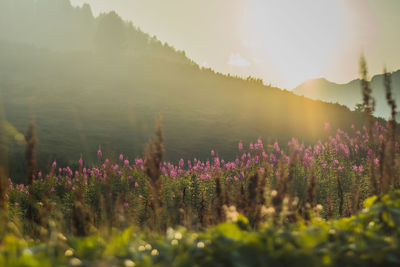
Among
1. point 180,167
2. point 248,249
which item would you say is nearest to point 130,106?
point 180,167

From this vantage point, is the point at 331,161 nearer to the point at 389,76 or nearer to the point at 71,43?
the point at 389,76

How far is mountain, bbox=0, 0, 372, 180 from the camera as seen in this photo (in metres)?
15.7

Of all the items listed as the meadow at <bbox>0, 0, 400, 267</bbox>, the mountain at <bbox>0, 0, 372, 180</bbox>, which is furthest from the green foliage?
the mountain at <bbox>0, 0, 372, 180</bbox>

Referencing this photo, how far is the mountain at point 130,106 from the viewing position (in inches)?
619

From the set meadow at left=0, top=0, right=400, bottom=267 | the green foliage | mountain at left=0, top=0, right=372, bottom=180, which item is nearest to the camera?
the green foliage

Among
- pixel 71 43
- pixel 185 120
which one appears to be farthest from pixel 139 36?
pixel 185 120

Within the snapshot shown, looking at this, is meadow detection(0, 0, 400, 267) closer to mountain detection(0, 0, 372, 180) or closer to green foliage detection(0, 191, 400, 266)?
green foliage detection(0, 191, 400, 266)

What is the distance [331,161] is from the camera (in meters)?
9.60

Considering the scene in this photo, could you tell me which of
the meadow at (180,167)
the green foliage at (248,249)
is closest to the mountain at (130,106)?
the meadow at (180,167)

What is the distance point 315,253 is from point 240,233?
0.47 metres

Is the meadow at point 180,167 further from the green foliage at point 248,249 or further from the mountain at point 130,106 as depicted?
the mountain at point 130,106

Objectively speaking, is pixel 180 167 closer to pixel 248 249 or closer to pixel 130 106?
pixel 248 249

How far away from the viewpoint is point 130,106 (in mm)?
22250

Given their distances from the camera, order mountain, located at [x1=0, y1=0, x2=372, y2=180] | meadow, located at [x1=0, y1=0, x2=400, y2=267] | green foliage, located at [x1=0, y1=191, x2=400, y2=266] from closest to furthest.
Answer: green foliage, located at [x1=0, y1=191, x2=400, y2=266] < meadow, located at [x1=0, y1=0, x2=400, y2=267] < mountain, located at [x1=0, y1=0, x2=372, y2=180]
